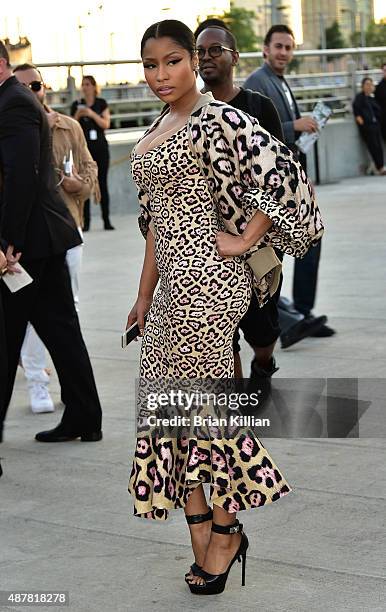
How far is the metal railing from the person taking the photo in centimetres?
2127

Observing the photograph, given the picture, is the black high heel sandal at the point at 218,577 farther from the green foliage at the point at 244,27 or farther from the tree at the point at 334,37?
the tree at the point at 334,37

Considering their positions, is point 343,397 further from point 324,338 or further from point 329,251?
point 329,251

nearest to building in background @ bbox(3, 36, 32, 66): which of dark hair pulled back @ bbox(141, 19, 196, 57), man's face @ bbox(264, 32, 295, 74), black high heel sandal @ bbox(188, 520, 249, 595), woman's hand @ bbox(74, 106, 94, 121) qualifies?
woman's hand @ bbox(74, 106, 94, 121)

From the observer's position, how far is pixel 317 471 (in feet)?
18.4

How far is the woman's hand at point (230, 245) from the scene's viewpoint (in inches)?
159

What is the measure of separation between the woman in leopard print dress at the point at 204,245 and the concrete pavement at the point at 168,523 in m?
0.25

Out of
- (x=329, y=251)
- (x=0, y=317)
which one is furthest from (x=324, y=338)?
(x=329, y=251)

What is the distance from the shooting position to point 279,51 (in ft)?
26.8

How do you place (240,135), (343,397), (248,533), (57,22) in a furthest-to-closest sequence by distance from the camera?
(57,22), (343,397), (248,533), (240,135)

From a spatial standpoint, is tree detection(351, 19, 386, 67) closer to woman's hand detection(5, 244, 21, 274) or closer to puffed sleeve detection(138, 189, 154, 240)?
woman's hand detection(5, 244, 21, 274)

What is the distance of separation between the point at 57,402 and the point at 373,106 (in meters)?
→ 17.8

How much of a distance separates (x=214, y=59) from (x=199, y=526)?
9.07 ft

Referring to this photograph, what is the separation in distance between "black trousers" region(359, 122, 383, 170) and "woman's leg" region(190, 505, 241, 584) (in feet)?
65.9

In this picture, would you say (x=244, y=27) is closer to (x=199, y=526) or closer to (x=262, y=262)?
(x=262, y=262)
